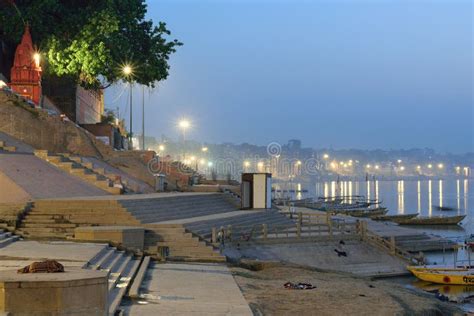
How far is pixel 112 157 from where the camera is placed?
45219 mm

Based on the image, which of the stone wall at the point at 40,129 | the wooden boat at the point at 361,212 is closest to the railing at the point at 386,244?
the stone wall at the point at 40,129

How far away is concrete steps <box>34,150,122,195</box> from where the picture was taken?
35.1m

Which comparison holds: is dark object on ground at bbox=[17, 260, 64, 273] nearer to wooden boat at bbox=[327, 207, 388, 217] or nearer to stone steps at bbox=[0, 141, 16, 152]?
stone steps at bbox=[0, 141, 16, 152]

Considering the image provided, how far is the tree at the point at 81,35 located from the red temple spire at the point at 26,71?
1.05 meters

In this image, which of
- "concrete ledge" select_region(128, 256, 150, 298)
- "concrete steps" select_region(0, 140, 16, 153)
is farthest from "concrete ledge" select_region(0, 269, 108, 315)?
"concrete steps" select_region(0, 140, 16, 153)

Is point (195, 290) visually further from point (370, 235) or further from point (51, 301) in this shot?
point (370, 235)

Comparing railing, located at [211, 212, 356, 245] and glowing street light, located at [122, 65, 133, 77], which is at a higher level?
glowing street light, located at [122, 65, 133, 77]

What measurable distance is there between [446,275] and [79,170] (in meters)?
16.9

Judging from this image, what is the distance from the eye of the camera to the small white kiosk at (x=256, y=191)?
36469mm

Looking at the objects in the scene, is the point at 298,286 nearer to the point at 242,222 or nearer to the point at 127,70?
the point at 242,222

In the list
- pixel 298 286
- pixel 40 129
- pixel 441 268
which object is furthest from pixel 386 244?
pixel 40 129

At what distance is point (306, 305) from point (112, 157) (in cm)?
2830

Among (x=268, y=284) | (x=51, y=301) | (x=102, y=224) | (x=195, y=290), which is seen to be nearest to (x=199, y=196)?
(x=102, y=224)

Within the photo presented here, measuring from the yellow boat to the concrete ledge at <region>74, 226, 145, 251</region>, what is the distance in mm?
11955
